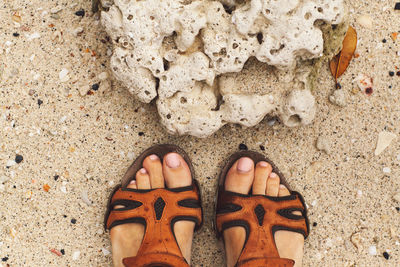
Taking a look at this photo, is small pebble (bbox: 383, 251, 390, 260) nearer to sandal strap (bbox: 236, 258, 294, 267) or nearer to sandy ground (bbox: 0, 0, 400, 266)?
sandy ground (bbox: 0, 0, 400, 266)

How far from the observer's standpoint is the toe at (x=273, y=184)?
242 centimetres

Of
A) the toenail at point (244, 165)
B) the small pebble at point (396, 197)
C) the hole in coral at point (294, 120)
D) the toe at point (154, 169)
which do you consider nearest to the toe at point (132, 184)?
the toe at point (154, 169)

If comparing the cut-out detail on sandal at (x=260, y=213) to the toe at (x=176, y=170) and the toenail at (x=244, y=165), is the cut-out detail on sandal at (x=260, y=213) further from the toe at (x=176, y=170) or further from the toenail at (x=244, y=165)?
the toe at (x=176, y=170)

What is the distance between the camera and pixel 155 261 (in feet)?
7.29

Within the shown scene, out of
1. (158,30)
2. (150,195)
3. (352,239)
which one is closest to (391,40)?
(352,239)

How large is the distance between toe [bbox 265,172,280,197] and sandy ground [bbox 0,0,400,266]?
0.52ft

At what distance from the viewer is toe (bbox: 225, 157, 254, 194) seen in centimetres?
239

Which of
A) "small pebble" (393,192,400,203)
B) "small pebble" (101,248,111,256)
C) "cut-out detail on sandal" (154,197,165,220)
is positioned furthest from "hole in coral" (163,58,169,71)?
"small pebble" (393,192,400,203)

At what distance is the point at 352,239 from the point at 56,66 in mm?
2098

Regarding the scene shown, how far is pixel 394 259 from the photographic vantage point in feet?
7.74

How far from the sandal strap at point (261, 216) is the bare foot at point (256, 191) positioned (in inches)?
1.6

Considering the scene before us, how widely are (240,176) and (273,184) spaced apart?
0.21 metres

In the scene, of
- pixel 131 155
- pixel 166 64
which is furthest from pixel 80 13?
pixel 131 155

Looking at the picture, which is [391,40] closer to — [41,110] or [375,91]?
[375,91]
